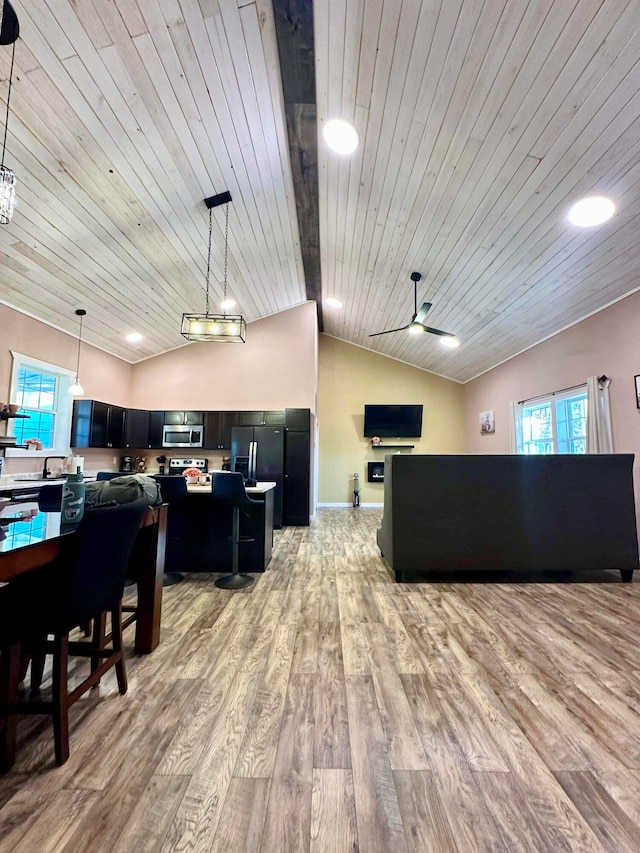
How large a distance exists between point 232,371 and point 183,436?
1.52 meters

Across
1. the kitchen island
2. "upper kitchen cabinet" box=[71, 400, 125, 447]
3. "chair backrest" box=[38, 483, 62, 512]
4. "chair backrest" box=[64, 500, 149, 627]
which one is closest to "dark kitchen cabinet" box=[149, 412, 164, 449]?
"upper kitchen cabinet" box=[71, 400, 125, 447]

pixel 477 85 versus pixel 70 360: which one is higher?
pixel 477 85

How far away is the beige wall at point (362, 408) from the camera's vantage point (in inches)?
347

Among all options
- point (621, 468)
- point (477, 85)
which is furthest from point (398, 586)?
point (477, 85)

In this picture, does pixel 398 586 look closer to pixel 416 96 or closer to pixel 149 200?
pixel 416 96

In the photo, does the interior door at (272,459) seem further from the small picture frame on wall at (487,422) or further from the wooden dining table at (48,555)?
the small picture frame on wall at (487,422)

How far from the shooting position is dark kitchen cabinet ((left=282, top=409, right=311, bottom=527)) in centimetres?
623

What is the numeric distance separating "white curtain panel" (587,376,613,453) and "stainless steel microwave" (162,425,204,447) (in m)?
5.84

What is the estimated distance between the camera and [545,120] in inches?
97.2

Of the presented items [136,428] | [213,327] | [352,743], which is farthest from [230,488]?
[136,428]

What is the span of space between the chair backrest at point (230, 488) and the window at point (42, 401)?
2.90m

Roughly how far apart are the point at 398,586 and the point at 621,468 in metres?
2.40

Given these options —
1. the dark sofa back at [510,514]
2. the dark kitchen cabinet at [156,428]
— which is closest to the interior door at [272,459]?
the dark kitchen cabinet at [156,428]

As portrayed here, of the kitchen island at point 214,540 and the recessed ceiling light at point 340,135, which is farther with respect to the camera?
the kitchen island at point 214,540
